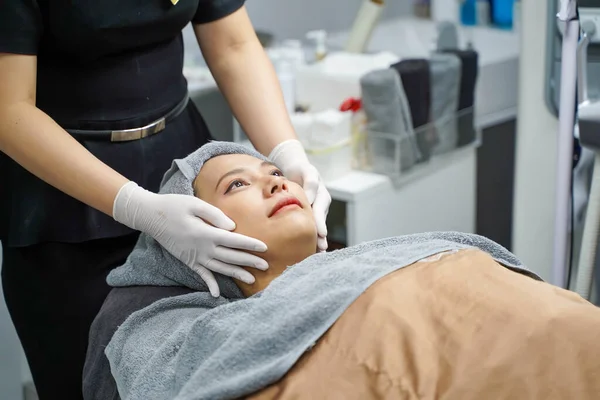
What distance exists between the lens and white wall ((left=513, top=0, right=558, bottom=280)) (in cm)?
186

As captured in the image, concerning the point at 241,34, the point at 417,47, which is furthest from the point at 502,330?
the point at 417,47

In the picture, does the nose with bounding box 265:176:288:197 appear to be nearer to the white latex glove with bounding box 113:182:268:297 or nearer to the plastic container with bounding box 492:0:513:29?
the white latex glove with bounding box 113:182:268:297

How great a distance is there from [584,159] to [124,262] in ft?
3.26

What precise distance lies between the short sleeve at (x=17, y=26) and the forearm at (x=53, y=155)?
0.09 m

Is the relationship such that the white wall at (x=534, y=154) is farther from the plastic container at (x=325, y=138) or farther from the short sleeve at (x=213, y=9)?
the short sleeve at (x=213, y=9)

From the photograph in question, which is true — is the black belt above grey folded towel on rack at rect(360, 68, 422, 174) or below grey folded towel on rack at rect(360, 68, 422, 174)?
above

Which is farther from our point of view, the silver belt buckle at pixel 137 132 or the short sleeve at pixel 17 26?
the silver belt buckle at pixel 137 132

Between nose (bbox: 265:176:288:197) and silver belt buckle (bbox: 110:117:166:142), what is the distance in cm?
25

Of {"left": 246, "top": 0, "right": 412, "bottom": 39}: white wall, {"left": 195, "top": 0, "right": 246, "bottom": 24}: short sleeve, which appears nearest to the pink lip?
{"left": 195, "top": 0, "right": 246, "bottom": 24}: short sleeve

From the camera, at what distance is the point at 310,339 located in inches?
43.3

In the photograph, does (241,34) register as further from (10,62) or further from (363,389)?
(363,389)

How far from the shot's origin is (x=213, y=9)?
1.56 meters

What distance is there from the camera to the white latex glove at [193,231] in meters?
1.29

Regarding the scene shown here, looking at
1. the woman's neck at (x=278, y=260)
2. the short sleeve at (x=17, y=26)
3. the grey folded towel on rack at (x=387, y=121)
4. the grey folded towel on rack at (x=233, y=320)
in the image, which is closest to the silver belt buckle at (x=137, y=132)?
the grey folded towel on rack at (x=233, y=320)
